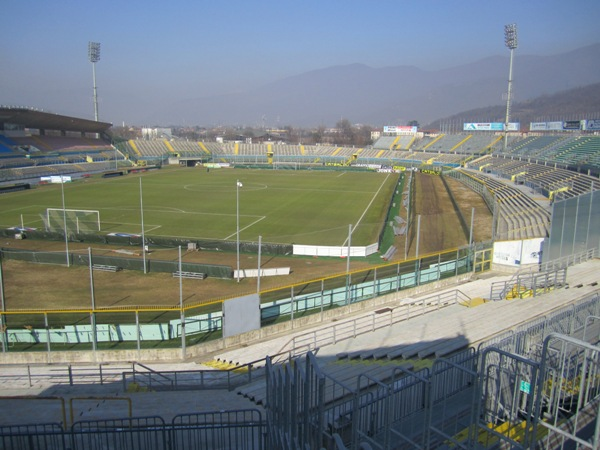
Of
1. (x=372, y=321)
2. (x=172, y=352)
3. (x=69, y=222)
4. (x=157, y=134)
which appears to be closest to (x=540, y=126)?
(x=69, y=222)

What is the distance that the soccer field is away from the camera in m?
36.0

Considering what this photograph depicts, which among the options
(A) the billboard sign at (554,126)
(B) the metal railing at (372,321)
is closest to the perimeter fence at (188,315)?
(B) the metal railing at (372,321)

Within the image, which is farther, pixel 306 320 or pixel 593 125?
pixel 593 125

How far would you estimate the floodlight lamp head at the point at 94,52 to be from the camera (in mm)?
90812

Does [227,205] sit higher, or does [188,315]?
[188,315]

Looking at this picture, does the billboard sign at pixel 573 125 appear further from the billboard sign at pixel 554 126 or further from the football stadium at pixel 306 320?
the football stadium at pixel 306 320

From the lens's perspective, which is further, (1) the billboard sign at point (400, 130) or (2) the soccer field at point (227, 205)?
(1) the billboard sign at point (400, 130)

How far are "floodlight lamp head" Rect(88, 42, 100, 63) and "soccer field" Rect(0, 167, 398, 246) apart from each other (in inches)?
1173

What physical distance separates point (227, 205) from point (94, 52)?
60597mm

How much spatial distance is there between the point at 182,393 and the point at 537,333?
828cm

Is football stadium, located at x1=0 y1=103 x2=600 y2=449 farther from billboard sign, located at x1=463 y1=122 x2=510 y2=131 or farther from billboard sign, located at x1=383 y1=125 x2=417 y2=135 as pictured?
billboard sign, located at x1=383 y1=125 x2=417 y2=135

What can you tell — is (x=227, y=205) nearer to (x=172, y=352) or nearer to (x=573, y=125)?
(x=172, y=352)

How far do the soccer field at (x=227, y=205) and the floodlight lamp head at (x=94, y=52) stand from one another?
97.8 feet

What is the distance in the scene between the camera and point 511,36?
71.6 m
